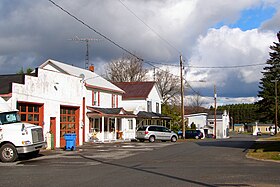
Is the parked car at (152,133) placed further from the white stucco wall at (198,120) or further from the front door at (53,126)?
the white stucco wall at (198,120)

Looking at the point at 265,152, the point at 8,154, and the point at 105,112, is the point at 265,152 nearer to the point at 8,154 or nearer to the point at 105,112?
the point at 8,154

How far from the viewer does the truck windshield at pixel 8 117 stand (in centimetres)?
2083

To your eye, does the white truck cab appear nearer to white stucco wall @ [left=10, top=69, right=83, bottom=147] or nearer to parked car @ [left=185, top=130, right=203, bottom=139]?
white stucco wall @ [left=10, top=69, right=83, bottom=147]

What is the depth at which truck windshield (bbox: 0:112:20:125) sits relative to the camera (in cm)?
2083

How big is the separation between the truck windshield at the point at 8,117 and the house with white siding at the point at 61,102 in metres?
2.77

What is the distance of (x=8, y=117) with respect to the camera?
69.4 feet

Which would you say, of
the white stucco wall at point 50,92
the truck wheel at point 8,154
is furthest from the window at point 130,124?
the truck wheel at point 8,154

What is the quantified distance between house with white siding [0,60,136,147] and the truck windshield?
109 inches

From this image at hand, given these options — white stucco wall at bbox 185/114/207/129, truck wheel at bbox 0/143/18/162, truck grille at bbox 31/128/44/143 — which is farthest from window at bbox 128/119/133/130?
white stucco wall at bbox 185/114/207/129

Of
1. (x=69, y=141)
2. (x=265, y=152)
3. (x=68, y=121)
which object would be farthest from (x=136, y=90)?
(x=265, y=152)

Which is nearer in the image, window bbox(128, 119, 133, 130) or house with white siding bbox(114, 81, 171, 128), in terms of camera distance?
window bbox(128, 119, 133, 130)

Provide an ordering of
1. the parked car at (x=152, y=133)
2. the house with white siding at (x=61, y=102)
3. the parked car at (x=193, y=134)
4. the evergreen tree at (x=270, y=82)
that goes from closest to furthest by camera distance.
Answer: the house with white siding at (x=61, y=102) < the parked car at (x=152, y=133) < the parked car at (x=193, y=134) < the evergreen tree at (x=270, y=82)

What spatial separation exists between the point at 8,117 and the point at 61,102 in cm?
907

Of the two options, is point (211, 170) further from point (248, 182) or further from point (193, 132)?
point (193, 132)
